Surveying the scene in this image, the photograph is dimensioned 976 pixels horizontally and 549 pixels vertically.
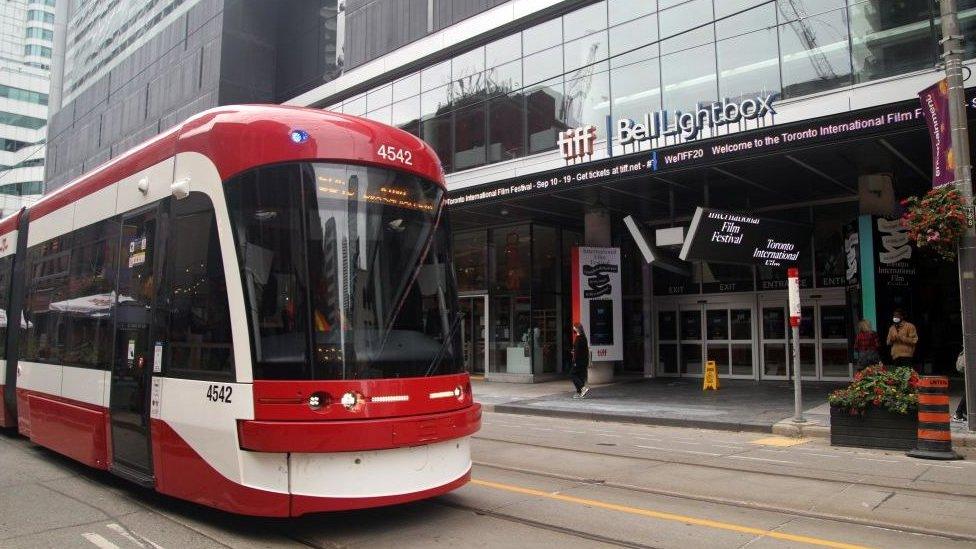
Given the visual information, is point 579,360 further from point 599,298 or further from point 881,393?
point 881,393

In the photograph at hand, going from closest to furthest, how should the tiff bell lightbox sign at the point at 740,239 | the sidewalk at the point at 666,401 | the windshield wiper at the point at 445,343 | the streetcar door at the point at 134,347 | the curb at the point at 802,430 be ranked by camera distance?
the windshield wiper at the point at 445,343 < the streetcar door at the point at 134,347 < the curb at the point at 802,430 < the sidewalk at the point at 666,401 < the tiff bell lightbox sign at the point at 740,239

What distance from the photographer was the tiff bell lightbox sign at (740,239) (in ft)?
53.0

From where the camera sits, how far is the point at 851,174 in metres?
17.3

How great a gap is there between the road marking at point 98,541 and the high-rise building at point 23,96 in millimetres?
97887

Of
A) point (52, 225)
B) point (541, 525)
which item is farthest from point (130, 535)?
point (52, 225)

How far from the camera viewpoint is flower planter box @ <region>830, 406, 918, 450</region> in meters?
10.4

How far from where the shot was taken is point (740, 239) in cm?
1678

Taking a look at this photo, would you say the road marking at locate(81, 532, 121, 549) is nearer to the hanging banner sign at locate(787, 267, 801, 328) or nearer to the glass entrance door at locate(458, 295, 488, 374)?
the hanging banner sign at locate(787, 267, 801, 328)

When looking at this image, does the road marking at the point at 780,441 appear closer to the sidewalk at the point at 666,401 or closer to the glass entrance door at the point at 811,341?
the sidewalk at the point at 666,401

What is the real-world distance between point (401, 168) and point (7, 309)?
8549 mm

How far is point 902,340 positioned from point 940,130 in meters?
4.66

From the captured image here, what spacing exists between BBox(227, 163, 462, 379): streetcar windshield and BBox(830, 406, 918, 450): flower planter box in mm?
8005

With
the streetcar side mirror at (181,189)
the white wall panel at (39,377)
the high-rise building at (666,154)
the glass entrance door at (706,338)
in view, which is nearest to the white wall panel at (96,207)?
the streetcar side mirror at (181,189)

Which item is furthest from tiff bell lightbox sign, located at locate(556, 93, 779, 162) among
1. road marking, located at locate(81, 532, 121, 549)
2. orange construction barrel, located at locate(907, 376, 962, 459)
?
road marking, located at locate(81, 532, 121, 549)
